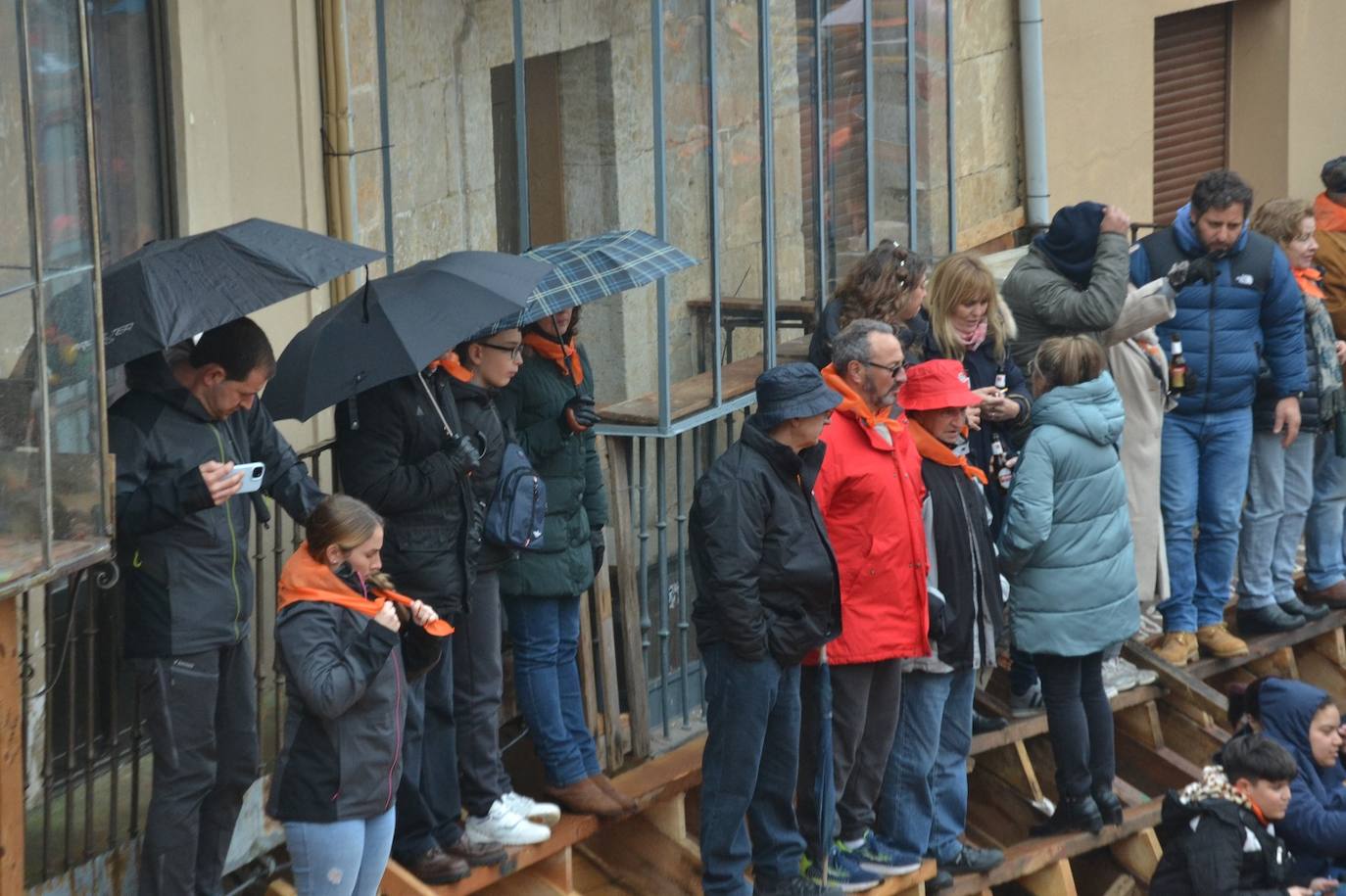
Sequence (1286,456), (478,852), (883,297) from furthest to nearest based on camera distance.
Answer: (1286,456) → (883,297) → (478,852)

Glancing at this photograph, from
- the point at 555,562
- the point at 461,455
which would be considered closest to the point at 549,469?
the point at 555,562

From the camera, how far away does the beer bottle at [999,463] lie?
7883 mm

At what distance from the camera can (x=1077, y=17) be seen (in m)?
11.3

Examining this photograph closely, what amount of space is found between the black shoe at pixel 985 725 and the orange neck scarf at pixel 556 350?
2.48 meters

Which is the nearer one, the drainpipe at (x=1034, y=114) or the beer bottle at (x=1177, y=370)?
the beer bottle at (x=1177, y=370)

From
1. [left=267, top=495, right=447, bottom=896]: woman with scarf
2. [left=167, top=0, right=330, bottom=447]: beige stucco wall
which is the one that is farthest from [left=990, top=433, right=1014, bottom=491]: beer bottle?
[left=267, top=495, right=447, bottom=896]: woman with scarf

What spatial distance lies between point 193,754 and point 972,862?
10.3 ft

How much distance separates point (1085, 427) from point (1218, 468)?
1797 millimetres

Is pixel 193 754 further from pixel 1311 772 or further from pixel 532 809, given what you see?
pixel 1311 772

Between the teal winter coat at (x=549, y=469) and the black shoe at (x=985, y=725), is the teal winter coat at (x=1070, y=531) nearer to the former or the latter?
the black shoe at (x=985, y=725)

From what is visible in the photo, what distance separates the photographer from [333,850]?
18.9ft

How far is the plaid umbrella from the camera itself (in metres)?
6.68

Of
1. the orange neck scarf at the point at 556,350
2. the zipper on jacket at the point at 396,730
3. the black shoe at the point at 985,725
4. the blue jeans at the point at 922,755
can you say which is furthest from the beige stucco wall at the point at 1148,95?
the zipper on jacket at the point at 396,730

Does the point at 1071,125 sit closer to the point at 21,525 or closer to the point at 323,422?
the point at 323,422
